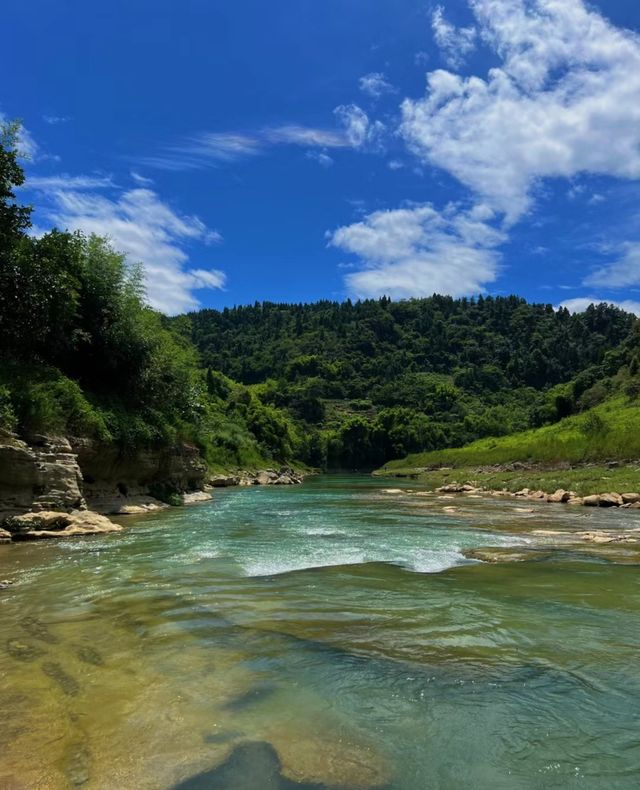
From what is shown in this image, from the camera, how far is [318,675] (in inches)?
266

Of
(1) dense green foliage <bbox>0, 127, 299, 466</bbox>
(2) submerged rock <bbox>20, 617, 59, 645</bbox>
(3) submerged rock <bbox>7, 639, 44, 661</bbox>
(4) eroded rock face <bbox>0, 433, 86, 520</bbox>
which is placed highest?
(1) dense green foliage <bbox>0, 127, 299, 466</bbox>

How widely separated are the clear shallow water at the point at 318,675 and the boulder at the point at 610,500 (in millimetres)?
20655

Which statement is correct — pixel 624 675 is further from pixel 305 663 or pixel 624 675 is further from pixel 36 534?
pixel 36 534

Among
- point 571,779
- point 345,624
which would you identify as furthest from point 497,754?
point 345,624

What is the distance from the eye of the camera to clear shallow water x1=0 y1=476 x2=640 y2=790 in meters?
4.79

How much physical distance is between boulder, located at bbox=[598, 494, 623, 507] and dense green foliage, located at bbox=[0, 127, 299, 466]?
2543cm

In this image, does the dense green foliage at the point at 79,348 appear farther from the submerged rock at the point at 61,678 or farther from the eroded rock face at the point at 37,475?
the submerged rock at the point at 61,678

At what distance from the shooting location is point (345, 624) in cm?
886

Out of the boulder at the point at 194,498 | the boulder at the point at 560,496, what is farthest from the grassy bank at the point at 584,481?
the boulder at the point at 194,498

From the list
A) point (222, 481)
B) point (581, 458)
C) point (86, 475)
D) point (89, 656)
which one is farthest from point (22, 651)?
point (581, 458)

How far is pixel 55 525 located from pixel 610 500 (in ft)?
94.8

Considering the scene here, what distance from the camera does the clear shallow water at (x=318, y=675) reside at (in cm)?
479

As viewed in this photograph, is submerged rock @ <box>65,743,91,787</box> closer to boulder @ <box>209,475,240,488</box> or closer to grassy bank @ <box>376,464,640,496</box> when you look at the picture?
grassy bank @ <box>376,464,640,496</box>

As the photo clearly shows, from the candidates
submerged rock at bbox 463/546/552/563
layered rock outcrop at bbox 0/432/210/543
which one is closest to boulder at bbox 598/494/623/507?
submerged rock at bbox 463/546/552/563
